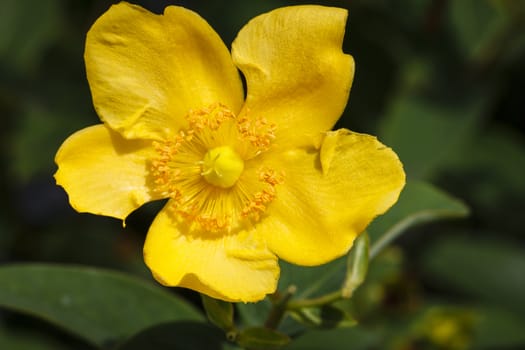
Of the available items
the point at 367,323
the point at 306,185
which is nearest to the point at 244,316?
the point at 306,185

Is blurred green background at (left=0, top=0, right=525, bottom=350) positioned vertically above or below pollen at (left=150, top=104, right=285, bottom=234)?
below

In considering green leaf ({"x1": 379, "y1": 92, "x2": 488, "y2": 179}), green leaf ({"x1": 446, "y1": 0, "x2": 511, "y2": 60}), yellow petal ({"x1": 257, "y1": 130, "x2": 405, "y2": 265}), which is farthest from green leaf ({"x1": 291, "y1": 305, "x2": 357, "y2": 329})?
green leaf ({"x1": 446, "y1": 0, "x2": 511, "y2": 60})

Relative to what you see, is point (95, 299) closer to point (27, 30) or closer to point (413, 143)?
point (413, 143)

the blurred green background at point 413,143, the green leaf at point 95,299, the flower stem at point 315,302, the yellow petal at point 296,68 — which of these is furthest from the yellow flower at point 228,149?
the blurred green background at point 413,143

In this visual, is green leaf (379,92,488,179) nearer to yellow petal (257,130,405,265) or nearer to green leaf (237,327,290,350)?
yellow petal (257,130,405,265)

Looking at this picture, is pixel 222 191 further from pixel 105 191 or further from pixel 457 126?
pixel 457 126

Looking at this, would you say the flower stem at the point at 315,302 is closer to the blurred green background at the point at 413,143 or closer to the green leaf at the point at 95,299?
the green leaf at the point at 95,299
